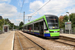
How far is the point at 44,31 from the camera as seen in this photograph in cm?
1430

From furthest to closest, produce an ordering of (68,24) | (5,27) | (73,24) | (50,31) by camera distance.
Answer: (73,24) < (5,27) < (68,24) < (50,31)

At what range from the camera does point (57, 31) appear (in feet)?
46.4

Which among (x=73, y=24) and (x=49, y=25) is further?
(x=73, y=24)

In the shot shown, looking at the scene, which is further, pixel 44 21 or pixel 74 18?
pixel 74 18

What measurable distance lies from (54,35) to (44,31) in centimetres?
152

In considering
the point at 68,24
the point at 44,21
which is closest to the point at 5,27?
the point at 68,24

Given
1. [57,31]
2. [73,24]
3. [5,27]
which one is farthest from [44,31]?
[73,24]

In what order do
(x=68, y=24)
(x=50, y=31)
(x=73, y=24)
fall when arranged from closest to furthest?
(x=50, y=31)
(x=68, y=24)
(x=73, y=24)

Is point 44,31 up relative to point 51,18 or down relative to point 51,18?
down

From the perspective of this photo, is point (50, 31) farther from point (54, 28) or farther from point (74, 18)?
point (74, 18)

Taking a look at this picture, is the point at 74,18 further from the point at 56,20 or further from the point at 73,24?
the point at 56,20

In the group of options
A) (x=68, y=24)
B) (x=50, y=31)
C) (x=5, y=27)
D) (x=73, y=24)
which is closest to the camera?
(x=50, y=31)

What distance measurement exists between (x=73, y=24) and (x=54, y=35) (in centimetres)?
3554

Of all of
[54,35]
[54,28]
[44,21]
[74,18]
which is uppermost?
[74,18]
